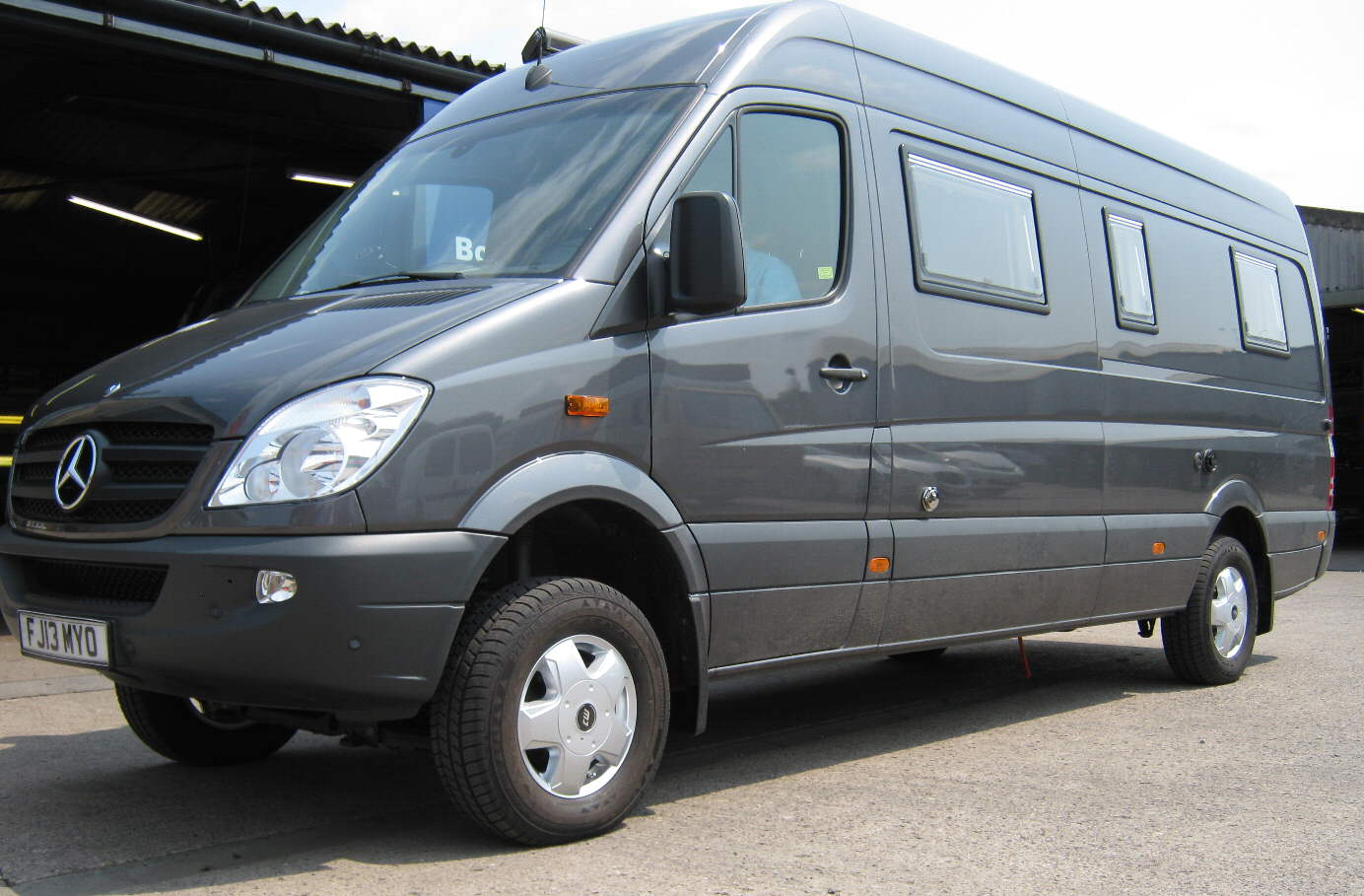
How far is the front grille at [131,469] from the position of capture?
347 cm

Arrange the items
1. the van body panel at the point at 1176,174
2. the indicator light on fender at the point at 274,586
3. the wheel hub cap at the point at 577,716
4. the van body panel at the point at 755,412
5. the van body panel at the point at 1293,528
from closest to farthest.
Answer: the indicator light on fender at the point at 274,586, the van body panel at the point at 755,412, the wheel hub cap at the point at 577,716, the van body panel at the point at 1176,174, the van body panel at the point at 1293,528

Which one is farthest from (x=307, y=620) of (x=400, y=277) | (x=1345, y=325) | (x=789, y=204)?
(x=1345, y=325)

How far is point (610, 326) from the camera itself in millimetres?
3848

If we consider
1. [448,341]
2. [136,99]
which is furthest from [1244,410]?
[136,99]

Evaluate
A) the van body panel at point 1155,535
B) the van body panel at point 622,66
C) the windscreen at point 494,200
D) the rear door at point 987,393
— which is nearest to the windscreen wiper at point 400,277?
the windscreen at point 494,200

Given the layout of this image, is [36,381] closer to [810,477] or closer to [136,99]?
[136,99]

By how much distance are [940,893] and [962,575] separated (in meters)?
1.82

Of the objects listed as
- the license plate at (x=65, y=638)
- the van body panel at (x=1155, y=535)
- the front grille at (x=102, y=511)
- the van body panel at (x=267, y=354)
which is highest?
the van body panel at (x=267, y=354)

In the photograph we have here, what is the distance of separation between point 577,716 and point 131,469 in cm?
135

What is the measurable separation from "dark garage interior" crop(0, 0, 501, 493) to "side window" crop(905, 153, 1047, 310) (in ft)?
16.7

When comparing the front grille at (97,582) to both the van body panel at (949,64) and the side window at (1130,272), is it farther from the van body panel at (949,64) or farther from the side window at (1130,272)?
the side window at (1130,272)

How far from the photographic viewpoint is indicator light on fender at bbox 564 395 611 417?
12.2ft

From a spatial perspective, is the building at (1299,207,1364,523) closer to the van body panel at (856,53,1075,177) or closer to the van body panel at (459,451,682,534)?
the van body panel at (856,53,1075,177)

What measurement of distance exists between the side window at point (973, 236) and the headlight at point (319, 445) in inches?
88.1
